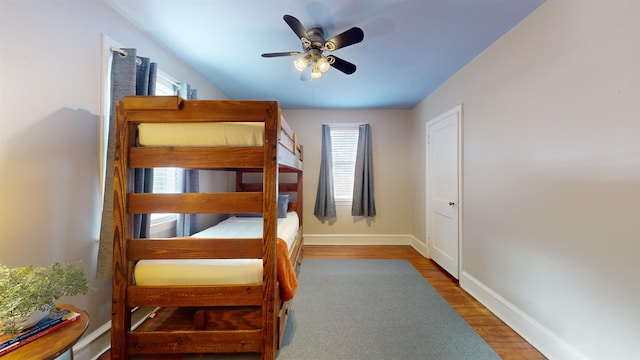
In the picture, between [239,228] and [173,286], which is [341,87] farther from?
[173,286]

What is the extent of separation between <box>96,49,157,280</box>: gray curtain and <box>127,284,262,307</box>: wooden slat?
35 centimetres

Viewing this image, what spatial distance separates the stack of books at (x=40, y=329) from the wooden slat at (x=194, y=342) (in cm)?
44

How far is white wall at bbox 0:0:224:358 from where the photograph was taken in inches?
43.9

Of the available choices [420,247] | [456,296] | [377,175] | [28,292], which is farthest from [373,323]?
[377,175]

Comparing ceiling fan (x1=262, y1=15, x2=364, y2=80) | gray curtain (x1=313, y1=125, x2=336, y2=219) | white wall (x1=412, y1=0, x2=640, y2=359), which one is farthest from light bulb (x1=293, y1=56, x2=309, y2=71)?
gray curtain (x1=313, y1=125, x2=336, y2=219)

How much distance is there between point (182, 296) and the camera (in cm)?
131

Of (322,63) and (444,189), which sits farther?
(444,189)

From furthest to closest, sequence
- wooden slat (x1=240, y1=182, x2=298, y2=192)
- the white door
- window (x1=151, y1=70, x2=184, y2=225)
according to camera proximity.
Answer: wooden slat (x1=240, y1=182, x2=298, y2=192) → the white door → window (x1=151, y1=70, x2=184, y2=225)

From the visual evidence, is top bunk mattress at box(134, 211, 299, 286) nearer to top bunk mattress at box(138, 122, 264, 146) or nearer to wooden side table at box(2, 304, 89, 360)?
wooden side table at box(2, 304, 89, 360)

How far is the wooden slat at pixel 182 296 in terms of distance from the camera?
1.31 m

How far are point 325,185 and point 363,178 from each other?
0.65 metres

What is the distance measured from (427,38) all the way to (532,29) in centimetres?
69

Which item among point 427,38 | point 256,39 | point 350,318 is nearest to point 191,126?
point 256,39

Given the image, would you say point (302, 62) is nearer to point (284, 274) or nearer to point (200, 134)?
point (200, 134)
